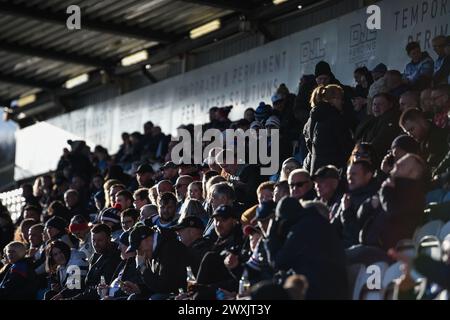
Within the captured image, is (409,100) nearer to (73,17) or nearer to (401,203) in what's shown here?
(401,203)

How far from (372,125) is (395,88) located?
96 cm

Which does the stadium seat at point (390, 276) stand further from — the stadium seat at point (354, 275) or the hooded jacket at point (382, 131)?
the hooded jacket at point (382, 131)

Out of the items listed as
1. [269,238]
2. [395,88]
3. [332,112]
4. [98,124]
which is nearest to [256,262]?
[269,238]

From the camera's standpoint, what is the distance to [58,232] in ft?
55.7

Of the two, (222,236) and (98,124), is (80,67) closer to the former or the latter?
(98,124)

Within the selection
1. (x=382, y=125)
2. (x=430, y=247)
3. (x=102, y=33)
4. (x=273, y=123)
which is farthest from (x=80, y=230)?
(x=102, y=33)

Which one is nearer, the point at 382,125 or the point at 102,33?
the point at 382,125

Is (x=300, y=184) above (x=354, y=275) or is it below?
above

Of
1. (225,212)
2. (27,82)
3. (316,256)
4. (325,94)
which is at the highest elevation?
(27,82)

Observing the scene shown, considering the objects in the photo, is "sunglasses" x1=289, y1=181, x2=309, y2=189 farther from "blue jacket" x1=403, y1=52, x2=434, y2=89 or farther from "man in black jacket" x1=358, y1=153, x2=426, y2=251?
"blue jacket" x1=403, y1=52, x2=434, y2=89

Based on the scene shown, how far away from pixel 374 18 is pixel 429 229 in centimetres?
871

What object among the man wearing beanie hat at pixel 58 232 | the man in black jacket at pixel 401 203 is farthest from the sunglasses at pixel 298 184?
the man wearing beanie hat at pixel 58 232

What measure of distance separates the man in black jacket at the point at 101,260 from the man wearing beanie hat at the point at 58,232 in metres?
2.20

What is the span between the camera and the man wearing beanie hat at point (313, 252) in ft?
30.8
